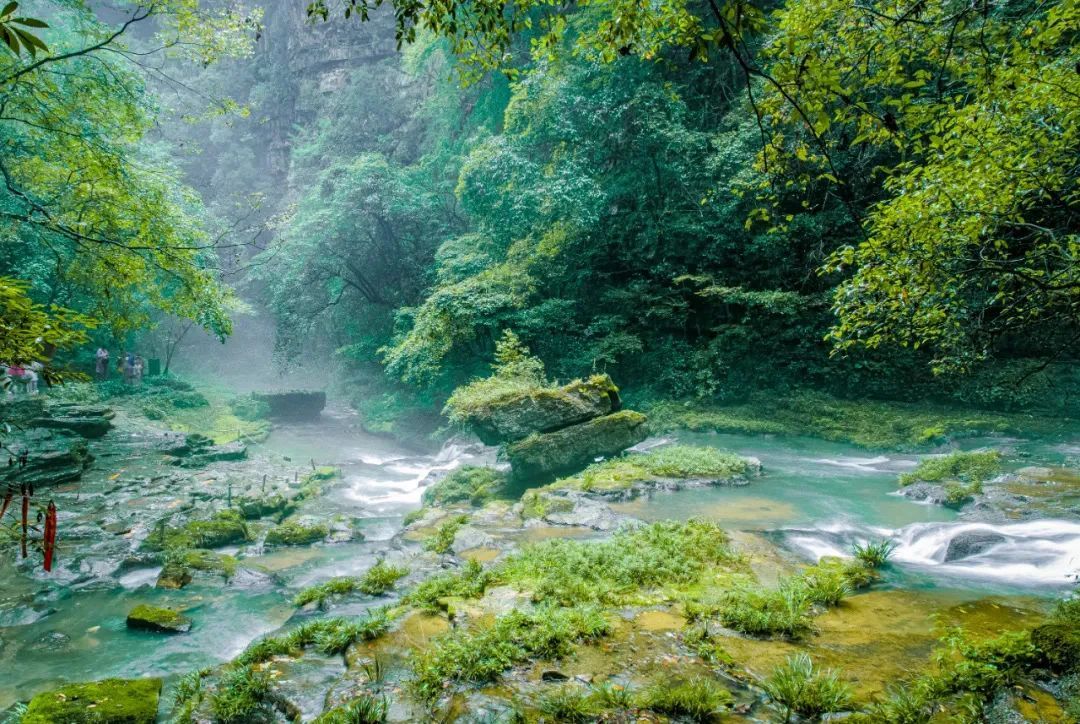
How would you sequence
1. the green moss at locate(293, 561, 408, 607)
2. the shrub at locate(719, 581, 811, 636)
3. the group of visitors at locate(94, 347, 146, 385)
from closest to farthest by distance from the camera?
the shrub at locate(719, 581, 811, 636), the green moss at locate(293, 561, 408, 607), the group of visitors at locate(94, 347, 146, 385)

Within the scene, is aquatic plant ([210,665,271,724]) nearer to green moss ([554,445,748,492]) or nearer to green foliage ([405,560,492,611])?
green foliage ([405,560,492,611])

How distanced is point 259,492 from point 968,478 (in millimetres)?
14553

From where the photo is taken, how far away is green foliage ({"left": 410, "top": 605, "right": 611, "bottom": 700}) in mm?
3516

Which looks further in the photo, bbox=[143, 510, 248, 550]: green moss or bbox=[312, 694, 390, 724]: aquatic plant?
bbox=[143, 510, 248, 550]: green moss

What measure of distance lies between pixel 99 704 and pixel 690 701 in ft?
13.8

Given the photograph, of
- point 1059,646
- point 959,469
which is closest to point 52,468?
point 1059,646

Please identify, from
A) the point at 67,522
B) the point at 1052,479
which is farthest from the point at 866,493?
the point at 67,522

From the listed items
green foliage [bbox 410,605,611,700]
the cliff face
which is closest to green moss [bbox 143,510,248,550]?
green foliage [bbox 410,605,611,700]

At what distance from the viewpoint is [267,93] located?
113 feet

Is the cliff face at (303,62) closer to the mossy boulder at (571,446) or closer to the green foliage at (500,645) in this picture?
the mossy boulder at (571,446)

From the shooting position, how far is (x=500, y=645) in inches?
148

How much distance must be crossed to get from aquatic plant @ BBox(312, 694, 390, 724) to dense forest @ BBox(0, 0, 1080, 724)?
21 millimetres

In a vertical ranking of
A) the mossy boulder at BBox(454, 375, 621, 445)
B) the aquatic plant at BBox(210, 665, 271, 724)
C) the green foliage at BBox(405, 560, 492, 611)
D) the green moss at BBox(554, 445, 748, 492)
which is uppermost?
the mossy boulder at BBox(454, 375, 621, 445)

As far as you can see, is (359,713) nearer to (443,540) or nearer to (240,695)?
(240,695)
